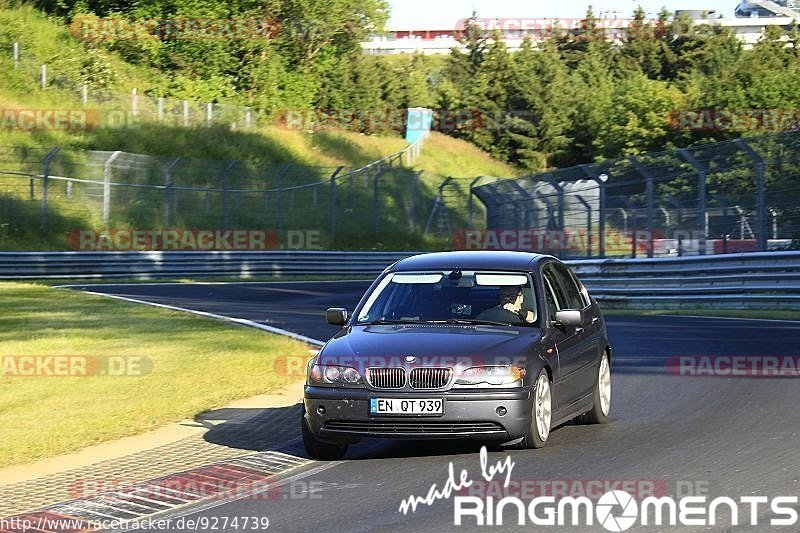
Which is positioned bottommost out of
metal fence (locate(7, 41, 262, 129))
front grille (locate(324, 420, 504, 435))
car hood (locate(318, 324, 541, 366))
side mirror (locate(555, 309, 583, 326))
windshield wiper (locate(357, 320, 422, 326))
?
front grille (locate(324, 420, 504, 435))

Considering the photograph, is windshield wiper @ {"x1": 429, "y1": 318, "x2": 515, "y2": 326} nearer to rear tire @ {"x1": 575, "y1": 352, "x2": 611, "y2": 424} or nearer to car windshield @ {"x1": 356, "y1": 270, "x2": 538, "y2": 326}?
car windshield @ {"x1": 356, "y1": 270, "x2": 538, "y2": 326}

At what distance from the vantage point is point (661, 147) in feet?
230

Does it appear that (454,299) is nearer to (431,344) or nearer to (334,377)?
(431,344)

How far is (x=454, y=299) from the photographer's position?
1044 cm

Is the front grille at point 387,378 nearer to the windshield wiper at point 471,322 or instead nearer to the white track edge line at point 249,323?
the windshield wiper at point 471,322

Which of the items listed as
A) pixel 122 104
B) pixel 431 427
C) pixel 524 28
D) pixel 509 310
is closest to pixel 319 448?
pixel 431 427

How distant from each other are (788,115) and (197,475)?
53657 millimetres

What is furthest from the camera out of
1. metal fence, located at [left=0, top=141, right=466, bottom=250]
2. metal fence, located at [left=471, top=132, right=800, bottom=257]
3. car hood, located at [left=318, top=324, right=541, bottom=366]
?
metal fence, located at [left=0, top=141, right=466, bottom=250]

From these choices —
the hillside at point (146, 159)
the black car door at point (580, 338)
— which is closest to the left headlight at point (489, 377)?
the black car door at point (580, 338)

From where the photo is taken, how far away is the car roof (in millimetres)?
10734

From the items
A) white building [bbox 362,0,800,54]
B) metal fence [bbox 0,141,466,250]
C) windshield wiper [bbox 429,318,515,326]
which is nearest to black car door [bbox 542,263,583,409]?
windshield wiper [bbox 429,318,515,326]

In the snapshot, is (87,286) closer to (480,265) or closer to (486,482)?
(480,265)

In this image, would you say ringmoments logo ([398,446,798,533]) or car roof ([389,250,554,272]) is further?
car roof ([389,250,554,272])

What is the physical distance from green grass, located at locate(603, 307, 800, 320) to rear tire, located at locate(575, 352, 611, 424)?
11.8 meters
